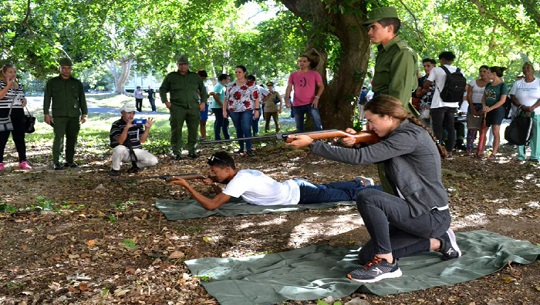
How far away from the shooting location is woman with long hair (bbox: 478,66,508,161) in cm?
996

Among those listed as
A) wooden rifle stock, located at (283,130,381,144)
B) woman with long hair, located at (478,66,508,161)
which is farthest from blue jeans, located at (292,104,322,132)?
wooden rifle stock, located at (283,130,381,144)

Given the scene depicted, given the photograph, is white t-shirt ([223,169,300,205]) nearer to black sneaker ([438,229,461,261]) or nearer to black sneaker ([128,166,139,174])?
black sneaker ([438,229,461,261])

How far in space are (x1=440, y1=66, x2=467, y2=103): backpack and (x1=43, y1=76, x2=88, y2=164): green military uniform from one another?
6080 mm

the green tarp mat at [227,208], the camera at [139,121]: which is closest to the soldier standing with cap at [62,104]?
the camera at [139,121]

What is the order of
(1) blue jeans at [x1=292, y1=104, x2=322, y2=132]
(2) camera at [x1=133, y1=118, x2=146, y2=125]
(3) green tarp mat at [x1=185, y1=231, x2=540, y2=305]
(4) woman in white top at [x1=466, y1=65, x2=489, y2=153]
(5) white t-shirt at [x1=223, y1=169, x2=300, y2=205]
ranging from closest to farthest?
1. (3) green tarp mat at [x1=185, y1=231, x2=540, y2=305]
2. (5) white t-shirt at [x1=223, y1=169, x2=300, y2=205]
3. (2) camera at [x1=133, y1=118, x2=146, y2=125]
4. (1) blue jeans at [x1=292, y1=104, x2=322, y2=132]
5. (4) woman in white top at [x1=466, y1=65, x2=489, y2=153]

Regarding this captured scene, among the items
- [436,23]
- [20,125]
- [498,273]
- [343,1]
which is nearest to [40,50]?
[20,125]

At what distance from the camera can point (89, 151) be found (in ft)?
40.6

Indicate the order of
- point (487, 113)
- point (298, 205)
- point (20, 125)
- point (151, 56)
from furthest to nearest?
point (151, 56)
point (487, 113)
point (20, 125)
point (298, 205)

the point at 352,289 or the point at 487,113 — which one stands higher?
the point at 487,113

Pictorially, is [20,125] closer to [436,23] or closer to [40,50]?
[40,50]

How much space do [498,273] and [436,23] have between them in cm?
1785

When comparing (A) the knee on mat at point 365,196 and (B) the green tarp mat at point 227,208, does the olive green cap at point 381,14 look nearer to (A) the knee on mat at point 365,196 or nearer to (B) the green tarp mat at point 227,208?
(A) the knee on mat at point 365,196

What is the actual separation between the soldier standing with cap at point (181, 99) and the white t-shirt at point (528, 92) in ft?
18.0

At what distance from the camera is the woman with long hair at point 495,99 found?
392 inches
